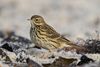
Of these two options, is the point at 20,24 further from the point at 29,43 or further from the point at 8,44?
the point at 8,44

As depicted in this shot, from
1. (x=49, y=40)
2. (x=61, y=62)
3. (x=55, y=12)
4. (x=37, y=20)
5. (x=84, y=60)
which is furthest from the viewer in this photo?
(x=55, y=12)

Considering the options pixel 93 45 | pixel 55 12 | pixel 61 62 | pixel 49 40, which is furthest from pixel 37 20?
pixel 55 12

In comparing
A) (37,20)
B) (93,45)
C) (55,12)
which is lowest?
(93,45)

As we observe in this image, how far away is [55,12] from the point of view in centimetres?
2406

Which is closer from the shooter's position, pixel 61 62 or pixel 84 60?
pixel 61 62

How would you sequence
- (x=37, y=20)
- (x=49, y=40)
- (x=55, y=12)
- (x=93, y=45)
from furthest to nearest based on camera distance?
1. (x=55, y=12)
2. (x=37, y=20)
3. (x=49, y=40)
4. (x=93, y=45)

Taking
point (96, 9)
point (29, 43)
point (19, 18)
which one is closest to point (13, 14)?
point (19, 18)

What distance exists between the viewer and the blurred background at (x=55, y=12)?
67.8 feet

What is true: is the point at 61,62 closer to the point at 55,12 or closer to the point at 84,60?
the point at 84,60

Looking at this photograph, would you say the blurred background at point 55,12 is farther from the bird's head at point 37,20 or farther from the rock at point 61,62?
the rock at point 61,62

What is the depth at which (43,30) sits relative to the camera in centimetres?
1159

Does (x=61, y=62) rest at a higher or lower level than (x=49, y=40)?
lower

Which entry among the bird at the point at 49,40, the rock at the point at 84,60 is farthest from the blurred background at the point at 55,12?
the rock at the point at 84,60

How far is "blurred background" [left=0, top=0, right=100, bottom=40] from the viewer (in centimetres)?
2066
